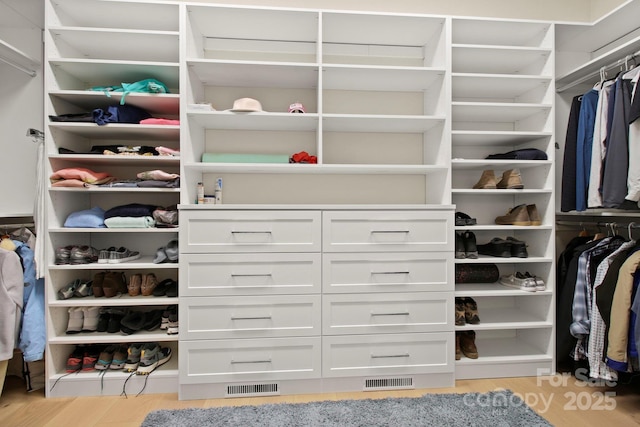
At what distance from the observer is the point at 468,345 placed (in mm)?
2146

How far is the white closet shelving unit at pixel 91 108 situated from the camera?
1901mm

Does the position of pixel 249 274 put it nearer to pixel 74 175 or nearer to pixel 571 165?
pixel 74 175

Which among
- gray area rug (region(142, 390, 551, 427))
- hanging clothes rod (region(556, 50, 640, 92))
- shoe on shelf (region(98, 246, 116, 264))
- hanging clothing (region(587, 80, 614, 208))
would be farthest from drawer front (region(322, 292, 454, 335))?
hanging clothes rod (region(556, 50, 640, 92))

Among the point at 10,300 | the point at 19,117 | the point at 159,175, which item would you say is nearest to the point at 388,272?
the point at 159,175

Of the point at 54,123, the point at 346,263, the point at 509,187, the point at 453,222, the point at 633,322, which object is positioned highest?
the point at 54,123

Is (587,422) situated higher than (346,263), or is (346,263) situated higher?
→ (346,263)

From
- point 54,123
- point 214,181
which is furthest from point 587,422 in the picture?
point 54,123

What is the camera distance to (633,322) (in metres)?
1.68

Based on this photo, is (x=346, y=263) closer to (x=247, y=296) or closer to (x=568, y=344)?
(x=247, y=296)

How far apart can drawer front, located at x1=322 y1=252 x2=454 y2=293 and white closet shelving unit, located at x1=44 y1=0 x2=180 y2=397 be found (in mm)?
995

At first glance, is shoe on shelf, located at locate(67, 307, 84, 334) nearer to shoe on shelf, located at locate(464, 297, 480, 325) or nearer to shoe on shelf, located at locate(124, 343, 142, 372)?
shoe on shelf, located at locate(124, 343, 142, 372)

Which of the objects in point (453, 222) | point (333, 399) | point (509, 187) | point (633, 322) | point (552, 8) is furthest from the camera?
point (552, 8)

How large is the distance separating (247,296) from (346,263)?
0.63 meters

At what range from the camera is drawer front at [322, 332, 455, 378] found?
1932 millimetres
